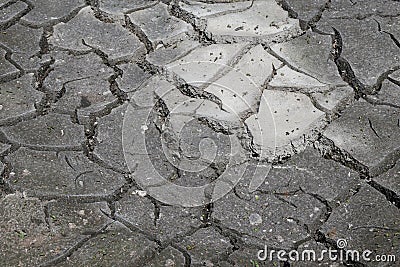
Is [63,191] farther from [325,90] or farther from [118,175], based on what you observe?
[325,90]

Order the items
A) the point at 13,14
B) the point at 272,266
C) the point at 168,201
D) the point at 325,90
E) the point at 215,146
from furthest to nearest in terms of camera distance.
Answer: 1. the point at 13,14
2. the point at 325,90
3. the point at 215,146
4. the point at 168,201
5. the point at 272,266

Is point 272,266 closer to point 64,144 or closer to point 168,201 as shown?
point 168,201

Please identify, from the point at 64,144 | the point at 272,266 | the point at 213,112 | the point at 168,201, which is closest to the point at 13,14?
the point at 64,144

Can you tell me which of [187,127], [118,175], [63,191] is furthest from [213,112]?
[63,191]

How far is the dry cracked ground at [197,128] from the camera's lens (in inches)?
115

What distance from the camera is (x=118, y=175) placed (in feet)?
10.5

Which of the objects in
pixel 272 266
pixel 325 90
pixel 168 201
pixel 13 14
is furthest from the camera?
pixel 13 14

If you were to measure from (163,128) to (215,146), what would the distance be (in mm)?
277

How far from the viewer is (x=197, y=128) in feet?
11.1

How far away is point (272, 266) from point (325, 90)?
44.5 inches

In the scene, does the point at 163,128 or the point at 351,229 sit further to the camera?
the point at 163,128

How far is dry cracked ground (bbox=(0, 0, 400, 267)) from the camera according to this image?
292cm

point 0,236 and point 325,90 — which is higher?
point 325,90

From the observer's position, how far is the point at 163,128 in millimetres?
3406
